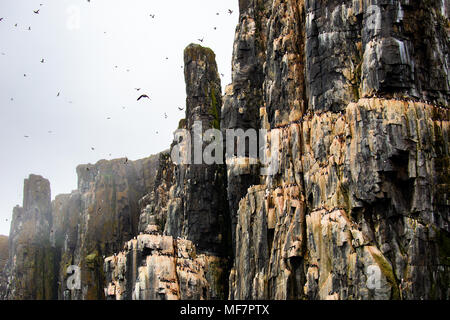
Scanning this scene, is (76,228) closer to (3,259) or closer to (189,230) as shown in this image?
(3,259)

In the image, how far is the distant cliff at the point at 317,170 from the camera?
6600 cm

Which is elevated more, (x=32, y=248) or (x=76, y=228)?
(x=76, y=228)

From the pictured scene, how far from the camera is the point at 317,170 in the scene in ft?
246

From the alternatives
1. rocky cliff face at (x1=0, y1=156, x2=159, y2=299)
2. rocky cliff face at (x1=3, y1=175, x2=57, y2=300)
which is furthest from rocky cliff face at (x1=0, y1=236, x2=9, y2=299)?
rocky cliff face at (x1=0, y1=156, x2=159, y2=299)

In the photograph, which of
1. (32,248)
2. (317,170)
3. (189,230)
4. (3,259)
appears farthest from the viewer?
(3,259)

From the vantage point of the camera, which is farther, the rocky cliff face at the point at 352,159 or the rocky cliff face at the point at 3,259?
the rocky cliff face at the point at 3,259

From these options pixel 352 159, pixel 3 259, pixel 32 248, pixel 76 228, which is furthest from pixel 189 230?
pixel 3 259

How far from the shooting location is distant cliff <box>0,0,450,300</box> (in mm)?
66000

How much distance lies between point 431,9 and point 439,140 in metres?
15.7

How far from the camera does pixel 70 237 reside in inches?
5910

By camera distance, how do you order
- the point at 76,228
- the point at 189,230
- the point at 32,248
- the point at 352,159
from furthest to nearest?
the point at 32,248, the point at 76,228, the point at 189,230, the point at 352,159

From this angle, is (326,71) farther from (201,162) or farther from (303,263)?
(201,162)

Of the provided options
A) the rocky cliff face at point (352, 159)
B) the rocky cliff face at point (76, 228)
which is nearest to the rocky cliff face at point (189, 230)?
the rocky cliff face at point (352, 159)

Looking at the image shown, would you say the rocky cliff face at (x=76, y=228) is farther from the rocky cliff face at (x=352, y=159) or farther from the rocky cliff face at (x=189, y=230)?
the rocky cliff face at (x=352, y=159)
